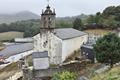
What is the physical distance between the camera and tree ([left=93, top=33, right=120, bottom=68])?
113ft

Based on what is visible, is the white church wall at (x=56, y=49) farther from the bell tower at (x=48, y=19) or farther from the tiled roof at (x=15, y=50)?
the tiled roof at (x=15, y=50)

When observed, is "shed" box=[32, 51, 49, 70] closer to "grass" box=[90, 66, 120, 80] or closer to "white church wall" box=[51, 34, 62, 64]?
"white church wall" box=[51, 34, 62, 64]

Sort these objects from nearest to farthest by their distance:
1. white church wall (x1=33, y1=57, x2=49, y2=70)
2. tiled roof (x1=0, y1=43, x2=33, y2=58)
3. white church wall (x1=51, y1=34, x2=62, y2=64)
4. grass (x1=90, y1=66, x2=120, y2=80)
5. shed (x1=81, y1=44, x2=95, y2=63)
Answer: grass (x1=90, y1=66, x2=120, y2=80) → white church wall (x1=33, y1=57, x2=49, y2=70) → shed (x1=81, y1=44, x2=95, y2=63) → white church wall (x1=51, y1=34, x2=62, y2=64) → tiled roof (x1=0, y1=43, x2=33, y2=58)

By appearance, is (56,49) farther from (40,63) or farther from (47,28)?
(40,63)

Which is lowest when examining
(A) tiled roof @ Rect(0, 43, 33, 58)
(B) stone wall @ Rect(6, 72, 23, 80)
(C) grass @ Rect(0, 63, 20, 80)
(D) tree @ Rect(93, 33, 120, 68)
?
(C) grass @ Rect(0, 63, 20, 80)

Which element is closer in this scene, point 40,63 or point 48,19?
point 40,63

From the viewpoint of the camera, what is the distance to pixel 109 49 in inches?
1351

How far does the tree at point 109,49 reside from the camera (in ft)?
113

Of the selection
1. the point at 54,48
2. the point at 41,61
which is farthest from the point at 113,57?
the point at 54,48

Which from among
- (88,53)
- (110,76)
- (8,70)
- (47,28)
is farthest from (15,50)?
(110,76)

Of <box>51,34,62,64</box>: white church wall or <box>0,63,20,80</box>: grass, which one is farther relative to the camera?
<box>51,34,62,64</box>: white church wall

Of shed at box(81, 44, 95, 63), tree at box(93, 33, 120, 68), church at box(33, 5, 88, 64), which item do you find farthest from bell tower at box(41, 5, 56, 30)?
tree at box(93, 33, 120, 68)

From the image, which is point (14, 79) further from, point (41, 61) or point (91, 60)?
point (91, 60)

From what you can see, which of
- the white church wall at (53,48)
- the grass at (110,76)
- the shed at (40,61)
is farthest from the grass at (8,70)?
the grass at (110,76)
